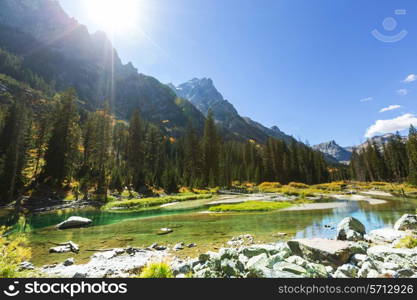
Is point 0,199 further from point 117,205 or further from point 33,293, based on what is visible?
point 33,293

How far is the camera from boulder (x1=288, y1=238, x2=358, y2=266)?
6680 mm

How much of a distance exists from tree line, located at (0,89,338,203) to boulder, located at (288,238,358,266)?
37284mm

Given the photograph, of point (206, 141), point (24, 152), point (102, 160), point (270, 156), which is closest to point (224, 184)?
point (206, 141)

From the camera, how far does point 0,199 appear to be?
29.8 metres

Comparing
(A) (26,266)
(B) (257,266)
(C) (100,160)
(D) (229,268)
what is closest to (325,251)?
(B) (257,266)

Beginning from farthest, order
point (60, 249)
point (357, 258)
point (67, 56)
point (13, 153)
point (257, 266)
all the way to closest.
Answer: point (67, 56)
point (13, 153)
point (60, 249)
point (357, 258)
point (257, 266)

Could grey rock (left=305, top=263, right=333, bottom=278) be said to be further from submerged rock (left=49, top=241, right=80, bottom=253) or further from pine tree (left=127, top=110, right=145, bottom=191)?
pine tree (left=127, top=110, right=145, bottom=191)

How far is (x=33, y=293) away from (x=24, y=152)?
44.1 metres

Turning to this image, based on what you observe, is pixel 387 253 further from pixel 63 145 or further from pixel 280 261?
pixel 63 145

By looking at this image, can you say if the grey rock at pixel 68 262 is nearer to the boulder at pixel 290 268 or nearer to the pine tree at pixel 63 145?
the boulder at pixel 290 268

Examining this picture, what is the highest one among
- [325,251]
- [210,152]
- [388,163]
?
[210,152]

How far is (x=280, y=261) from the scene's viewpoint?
5.78m

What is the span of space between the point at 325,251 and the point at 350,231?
504 centimetres

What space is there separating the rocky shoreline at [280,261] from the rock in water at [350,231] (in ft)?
0.18
